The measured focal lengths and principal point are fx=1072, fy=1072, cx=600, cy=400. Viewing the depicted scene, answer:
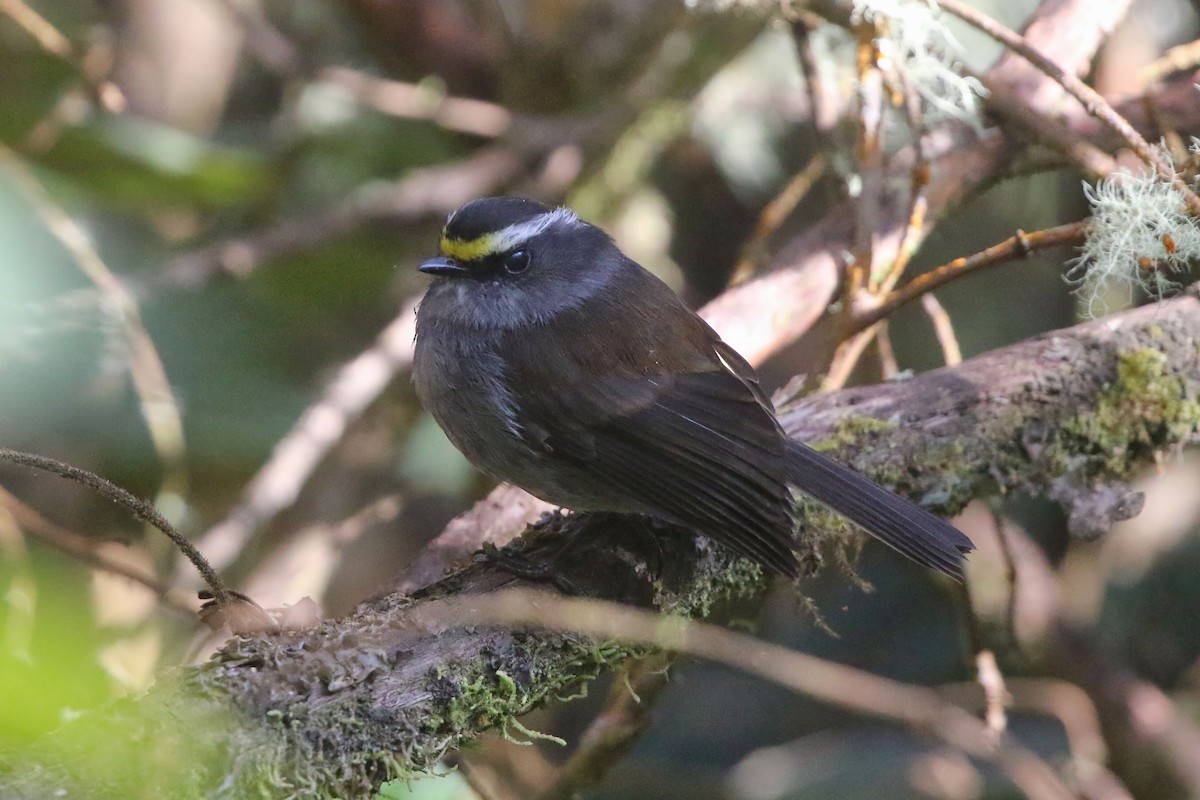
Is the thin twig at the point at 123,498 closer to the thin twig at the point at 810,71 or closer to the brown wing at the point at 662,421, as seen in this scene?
the brown wing at the point at 662,421

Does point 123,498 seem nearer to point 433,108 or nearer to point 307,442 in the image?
point 307,442

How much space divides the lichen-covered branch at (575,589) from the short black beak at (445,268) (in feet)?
2.26

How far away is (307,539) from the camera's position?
3.58 meters

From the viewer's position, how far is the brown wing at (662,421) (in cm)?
232

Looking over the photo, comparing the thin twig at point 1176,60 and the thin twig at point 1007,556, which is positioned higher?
the thin twig at point 1176,60

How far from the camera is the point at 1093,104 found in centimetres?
249

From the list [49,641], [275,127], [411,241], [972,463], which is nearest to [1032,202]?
[972,463]

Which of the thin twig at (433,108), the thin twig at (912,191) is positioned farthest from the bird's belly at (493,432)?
the thin twig at (433,108)

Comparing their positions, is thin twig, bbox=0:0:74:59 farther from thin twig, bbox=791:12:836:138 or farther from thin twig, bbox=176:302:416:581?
thin twig, bbox=791:12:836:138

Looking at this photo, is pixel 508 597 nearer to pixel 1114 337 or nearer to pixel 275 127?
pixel 1114 337

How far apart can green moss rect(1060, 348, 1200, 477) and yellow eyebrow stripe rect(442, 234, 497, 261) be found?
151 cm

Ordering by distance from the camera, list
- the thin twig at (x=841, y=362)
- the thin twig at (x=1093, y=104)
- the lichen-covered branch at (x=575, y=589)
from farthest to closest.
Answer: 1. the thin twig at (x=841, y=362)
2. the thin twig at (x=1093, y=104)
3. the lichen-covered branch at (x=575, y=589)

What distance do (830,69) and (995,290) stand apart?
146 cm

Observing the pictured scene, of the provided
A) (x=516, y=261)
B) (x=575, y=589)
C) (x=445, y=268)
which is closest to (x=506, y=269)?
(x=516, y=261)
